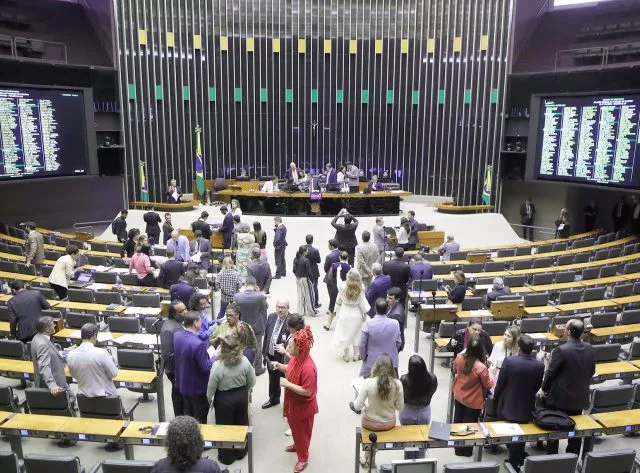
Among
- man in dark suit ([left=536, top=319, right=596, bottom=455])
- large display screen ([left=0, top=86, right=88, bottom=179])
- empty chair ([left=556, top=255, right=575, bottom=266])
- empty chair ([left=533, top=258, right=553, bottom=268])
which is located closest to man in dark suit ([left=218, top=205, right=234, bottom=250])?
large display screen ([left=0, top=86, right=88, bottom=179])

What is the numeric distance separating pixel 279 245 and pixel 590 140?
8607mm

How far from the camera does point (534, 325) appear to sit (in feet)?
23.3

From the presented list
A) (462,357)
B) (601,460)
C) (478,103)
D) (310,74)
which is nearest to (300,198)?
(310,74)

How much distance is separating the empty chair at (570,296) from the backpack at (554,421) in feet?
14.3

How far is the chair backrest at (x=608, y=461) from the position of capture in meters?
4.06

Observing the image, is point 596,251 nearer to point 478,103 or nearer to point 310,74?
point 478,103

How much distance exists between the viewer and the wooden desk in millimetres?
4641

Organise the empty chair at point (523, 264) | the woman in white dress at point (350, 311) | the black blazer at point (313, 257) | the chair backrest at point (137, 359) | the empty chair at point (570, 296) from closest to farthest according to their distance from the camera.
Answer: the chair backrest at point (137, 359)
the woman in white dress at point (350, 311)
the empty chair at point (570, 296)
the black blazer at point (313, 257)
the empty chair at point (523, 264)

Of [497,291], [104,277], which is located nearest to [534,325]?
[497,291]

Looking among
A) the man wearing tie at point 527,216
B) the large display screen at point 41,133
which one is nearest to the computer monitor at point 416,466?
the large display screen at point 41,133

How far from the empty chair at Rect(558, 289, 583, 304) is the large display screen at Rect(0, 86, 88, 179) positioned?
13.1 m

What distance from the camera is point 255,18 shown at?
19609mm

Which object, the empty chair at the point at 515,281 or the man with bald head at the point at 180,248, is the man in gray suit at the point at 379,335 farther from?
the man with bald head at the point at 180,248

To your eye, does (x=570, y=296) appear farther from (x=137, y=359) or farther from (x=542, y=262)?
(x=137, y=359)
